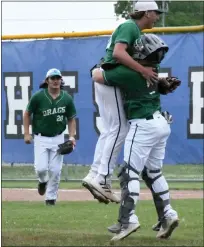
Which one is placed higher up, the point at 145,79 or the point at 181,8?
the point at 181,8

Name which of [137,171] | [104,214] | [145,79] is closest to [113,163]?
[137,171]

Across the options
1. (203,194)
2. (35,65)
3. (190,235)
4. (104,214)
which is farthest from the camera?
(35,65)

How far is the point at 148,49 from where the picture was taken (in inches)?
297

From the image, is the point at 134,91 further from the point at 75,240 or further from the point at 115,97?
the point at 75,240

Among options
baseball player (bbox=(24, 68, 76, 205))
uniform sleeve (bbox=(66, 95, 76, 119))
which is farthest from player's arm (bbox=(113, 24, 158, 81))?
uniform sleeve (bbox=(66, 95, 76, 119))

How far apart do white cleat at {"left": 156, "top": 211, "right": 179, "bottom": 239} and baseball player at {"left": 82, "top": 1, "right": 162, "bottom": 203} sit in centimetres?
51

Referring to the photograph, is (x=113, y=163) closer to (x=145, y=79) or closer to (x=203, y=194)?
(x=145, y=79)

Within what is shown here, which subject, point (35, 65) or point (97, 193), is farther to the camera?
point (35, 65)

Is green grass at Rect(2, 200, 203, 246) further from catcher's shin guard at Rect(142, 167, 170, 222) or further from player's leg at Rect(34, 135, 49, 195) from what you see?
player's leg at Rect(34, 135, 49, 195)

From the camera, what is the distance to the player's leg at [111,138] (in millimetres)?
7816

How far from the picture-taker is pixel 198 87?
51.8 ft

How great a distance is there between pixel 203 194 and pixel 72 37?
4.00 metres

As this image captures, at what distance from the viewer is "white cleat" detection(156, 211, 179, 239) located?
25.8 feet

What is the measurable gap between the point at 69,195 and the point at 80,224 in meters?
5.60
